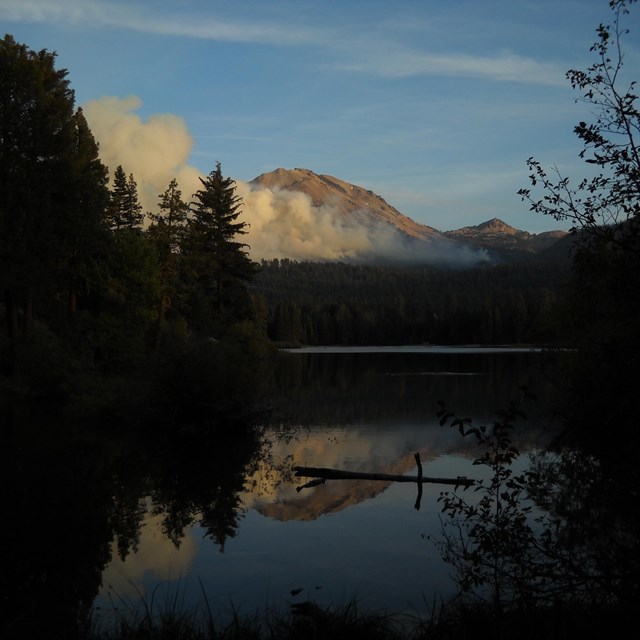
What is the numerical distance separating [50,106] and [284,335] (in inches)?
4901

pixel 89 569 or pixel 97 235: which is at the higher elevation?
pixel 97 235

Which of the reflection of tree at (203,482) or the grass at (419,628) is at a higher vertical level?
the grass at (419,628)

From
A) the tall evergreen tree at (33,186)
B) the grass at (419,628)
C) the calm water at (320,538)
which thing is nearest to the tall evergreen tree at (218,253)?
the tall evergreen tree at (33,186)

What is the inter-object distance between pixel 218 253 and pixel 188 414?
3037 cm

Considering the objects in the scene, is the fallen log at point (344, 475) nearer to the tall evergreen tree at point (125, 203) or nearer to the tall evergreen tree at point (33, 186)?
the tall evergreen tree at point (33, 186)

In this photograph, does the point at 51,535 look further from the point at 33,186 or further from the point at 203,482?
the point at 33,186

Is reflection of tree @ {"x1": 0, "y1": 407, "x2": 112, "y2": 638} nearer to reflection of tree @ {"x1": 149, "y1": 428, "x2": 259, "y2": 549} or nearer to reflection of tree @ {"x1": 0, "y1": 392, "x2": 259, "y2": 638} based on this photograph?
reflection of tree @ {"x1": 0, "y1": 392, "x2": 259, "y2": 638}

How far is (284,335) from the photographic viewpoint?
6353 inches

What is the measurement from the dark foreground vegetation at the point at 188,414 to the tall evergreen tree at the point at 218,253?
172 mm

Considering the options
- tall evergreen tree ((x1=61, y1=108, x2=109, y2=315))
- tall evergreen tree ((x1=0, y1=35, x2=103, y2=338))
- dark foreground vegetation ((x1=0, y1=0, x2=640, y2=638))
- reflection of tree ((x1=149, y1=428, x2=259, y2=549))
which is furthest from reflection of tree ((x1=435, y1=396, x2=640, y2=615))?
tall evergreen tree ((x1=61, y1=108, x2=109, y2=315))

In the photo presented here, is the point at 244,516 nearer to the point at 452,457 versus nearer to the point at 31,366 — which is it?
the point at 452,457

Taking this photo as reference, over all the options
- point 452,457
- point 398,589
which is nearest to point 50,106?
point 452,457

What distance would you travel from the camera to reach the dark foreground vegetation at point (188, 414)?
7.29 meters

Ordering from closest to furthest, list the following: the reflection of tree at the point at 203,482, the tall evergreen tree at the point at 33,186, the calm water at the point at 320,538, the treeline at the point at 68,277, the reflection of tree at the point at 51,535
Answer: the reflection of tree at the point at 51,535 → the calm water at the point at 320,538 → the reflection of tree at the point at 203,482 → the treeline at the point at 68,277 → the tall evergreen tree at the point at 33,186
